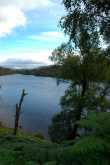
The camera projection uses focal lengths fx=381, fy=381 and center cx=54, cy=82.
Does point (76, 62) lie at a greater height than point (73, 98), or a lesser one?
greater

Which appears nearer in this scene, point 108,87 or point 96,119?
point 96,119

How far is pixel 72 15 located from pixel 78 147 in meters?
9.40

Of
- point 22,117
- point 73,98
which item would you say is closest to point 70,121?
point 73,98

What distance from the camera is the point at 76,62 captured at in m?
34.3

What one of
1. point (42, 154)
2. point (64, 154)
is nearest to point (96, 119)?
point (64, 154)

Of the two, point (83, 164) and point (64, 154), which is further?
point (64, 154)

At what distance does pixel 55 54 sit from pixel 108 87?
6.16 metres

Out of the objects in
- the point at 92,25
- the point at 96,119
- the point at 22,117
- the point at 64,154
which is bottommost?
the point at 22,117

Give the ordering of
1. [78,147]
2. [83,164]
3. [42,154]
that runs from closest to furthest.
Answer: [78,147], [83,164], [42,154]

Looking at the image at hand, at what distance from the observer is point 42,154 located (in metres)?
5.12

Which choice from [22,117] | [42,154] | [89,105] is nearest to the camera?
[42,154]

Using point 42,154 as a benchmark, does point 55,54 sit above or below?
above

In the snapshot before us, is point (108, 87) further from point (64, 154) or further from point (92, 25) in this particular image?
point (64, 154)

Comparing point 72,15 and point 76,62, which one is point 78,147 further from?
point 76,62
